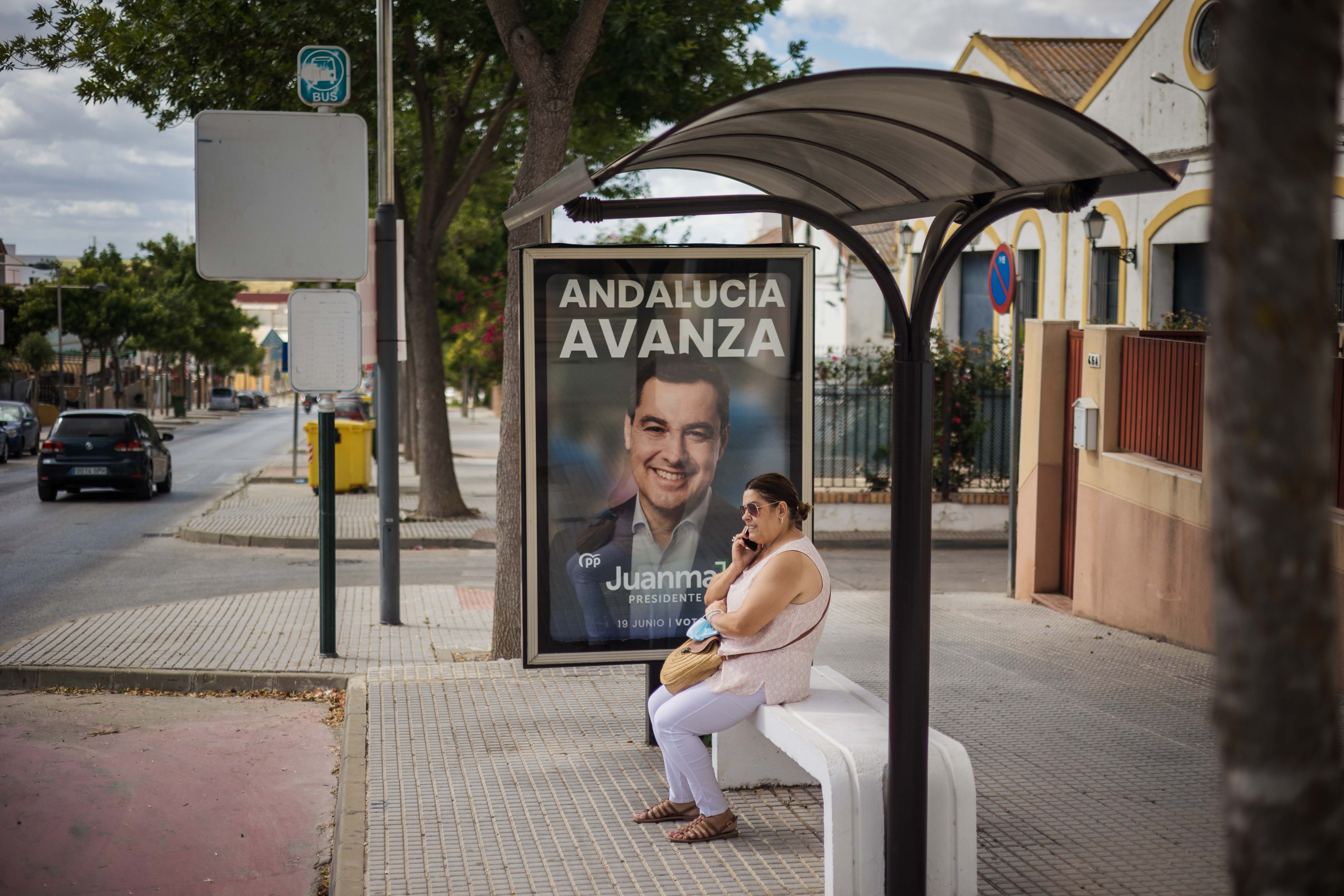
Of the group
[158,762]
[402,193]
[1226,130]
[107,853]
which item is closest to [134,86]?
[402,193]

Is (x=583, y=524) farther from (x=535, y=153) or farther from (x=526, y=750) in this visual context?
(x=535, y=153)

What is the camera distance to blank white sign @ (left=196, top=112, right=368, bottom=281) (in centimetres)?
855

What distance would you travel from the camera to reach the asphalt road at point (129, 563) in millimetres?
11250

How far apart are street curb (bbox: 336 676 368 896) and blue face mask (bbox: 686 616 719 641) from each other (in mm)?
1456

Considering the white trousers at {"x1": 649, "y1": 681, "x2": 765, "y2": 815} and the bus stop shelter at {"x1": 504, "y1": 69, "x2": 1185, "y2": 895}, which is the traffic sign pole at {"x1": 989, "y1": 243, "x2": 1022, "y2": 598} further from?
the bus stop shelter at {"x1": 504, "y1": 69, "x2": 1185, "y2": 895}

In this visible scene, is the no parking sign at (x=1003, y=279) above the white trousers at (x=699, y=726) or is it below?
above

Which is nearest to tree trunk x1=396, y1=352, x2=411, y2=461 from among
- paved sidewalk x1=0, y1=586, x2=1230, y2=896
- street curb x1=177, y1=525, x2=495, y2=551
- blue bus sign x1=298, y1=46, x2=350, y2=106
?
street curb x1=177, y1=525, x2=495, y2=551

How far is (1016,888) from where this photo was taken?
14.1 ft

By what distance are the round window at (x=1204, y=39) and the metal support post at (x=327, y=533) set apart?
50.8ft

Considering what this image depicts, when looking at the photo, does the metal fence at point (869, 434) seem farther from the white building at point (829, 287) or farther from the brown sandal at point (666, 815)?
the white building at point (829, 287)

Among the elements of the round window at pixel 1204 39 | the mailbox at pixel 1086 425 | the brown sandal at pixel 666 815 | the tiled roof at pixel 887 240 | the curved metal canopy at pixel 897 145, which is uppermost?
the round window at pixel 1204 39

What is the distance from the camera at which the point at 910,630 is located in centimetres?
396

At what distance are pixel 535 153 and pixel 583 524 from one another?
311 cm

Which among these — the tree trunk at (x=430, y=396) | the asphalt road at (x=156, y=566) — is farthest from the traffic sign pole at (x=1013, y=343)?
the tree trunk at (x=430, y=396)
